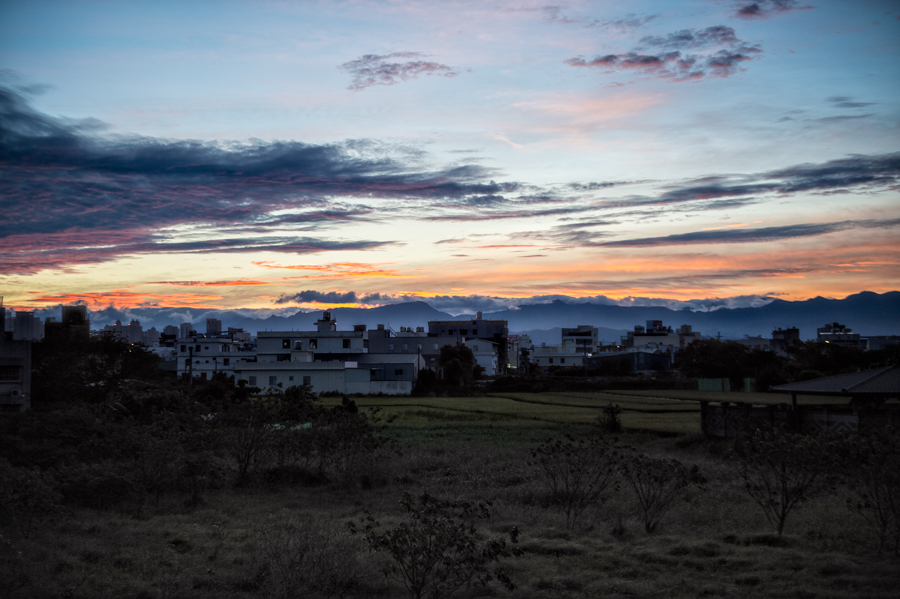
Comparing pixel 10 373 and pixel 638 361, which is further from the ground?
pixel 10 373

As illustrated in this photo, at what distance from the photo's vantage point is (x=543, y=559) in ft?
34.3

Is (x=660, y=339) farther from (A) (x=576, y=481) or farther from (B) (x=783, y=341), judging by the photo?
(A) (x=576, y=481)

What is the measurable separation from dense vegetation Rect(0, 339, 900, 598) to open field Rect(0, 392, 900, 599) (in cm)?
5

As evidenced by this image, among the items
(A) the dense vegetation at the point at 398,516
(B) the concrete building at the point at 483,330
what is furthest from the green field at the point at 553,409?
(B) the concrete building at the point at 483,330

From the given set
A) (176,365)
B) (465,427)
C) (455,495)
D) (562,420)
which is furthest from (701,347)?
(455,495)

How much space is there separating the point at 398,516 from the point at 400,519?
72 centimetres

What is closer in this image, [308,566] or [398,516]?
[308,566]

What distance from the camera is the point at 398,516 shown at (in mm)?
14578

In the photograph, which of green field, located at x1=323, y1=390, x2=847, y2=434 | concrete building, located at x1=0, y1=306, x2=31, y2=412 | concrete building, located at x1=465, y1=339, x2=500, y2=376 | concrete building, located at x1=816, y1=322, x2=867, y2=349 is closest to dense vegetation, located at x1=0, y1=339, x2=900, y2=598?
concrete building, located at x1=0, y1=306, x2=31, y2=412

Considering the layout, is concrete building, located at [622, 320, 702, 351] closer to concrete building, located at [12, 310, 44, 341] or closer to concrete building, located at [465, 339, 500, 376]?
concrete building, located at [465, 339, 500, 376]

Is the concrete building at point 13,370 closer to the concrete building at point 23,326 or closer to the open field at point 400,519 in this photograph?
the concrete building at point 23,326

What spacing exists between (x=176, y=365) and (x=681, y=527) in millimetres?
83179

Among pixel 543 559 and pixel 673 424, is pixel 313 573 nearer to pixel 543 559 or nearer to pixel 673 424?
pixel 543 559

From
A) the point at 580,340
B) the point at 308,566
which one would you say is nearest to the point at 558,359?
the point at 580,340
